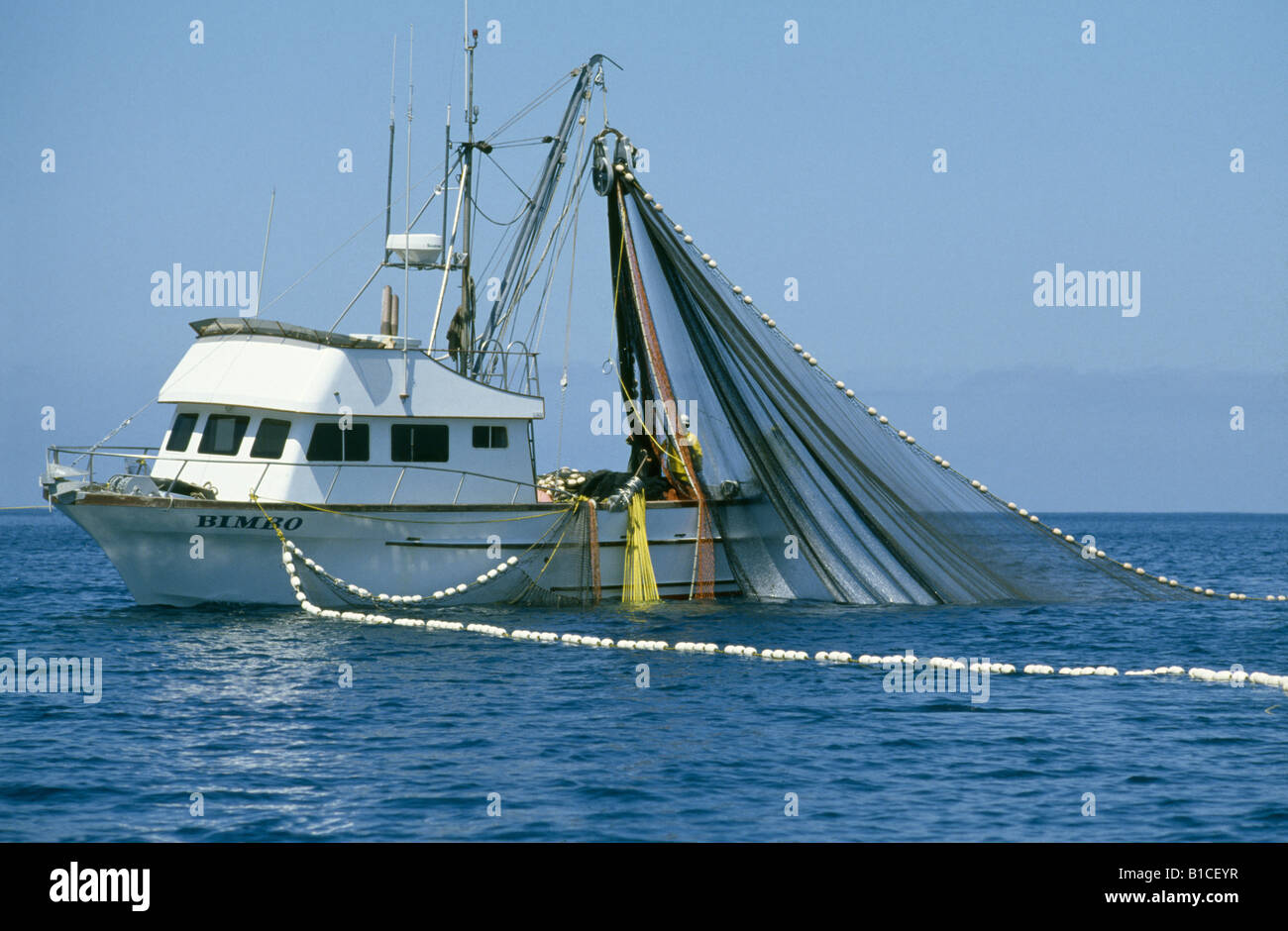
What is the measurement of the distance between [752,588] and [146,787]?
12.8 metres

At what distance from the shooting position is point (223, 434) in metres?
20.5

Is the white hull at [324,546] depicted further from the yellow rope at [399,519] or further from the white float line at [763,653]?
the white float line at [763,653]

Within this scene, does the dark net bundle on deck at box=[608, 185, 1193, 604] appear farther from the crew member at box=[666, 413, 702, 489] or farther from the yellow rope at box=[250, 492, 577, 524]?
the yellow rope at box=[250, 492, 577, 524]

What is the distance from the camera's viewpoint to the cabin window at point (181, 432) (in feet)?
68.7

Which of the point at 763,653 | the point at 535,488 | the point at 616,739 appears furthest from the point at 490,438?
the point at 616,739

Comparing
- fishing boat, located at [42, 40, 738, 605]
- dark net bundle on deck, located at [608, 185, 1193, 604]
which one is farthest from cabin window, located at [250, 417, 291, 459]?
dark net bundle on deck, located at [608, 185, 1193, 604]

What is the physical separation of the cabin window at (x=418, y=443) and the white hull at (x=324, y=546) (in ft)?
3.90

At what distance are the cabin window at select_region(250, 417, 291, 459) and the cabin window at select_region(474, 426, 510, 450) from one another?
2.97 m

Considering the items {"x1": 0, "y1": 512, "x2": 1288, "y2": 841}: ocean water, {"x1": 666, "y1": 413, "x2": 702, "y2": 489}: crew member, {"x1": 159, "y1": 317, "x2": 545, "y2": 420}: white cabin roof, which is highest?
{"x1": 159, "y1": 317, "x2": 545, "y2": 420}: white cabin roof

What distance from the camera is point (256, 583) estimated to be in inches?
779

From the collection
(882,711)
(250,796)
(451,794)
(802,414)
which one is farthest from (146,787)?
(802,414)

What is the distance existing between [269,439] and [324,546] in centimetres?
181

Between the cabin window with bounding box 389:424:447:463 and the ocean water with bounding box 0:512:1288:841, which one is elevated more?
the cabin window with bounding box 389:424:447:463

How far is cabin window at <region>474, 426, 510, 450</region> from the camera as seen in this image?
21703 mm
